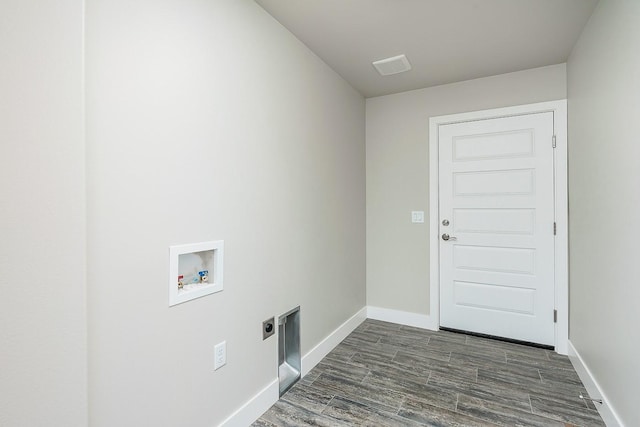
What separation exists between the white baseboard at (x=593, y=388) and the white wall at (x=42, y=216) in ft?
7.88

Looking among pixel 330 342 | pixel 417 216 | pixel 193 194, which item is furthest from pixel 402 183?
pixel 193 194

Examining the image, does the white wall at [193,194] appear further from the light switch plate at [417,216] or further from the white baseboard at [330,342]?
the light switch plate at [417,216]

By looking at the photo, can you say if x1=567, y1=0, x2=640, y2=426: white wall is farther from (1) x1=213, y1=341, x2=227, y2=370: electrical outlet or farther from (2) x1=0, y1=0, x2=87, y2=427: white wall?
(2) x1=0, y1=0, x2=87, y2=427: white wall

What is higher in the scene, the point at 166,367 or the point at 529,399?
the point at 166,367

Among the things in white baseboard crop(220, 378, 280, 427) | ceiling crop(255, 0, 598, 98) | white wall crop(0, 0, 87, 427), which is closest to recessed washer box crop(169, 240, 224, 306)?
white wall crop(0, 0, 87, 427)

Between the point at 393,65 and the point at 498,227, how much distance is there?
1697 mm

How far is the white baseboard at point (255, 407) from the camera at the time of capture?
1754 mm

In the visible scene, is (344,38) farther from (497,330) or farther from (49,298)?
(497,330)

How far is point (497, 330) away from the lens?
9.82 ft

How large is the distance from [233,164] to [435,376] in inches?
78.7

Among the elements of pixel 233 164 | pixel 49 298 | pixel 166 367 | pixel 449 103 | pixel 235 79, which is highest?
pixel 449 103

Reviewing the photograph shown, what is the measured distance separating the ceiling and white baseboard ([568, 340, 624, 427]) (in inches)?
88.9

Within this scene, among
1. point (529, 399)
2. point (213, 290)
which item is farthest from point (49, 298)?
point (529, 399)

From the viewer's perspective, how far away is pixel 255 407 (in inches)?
74.4
